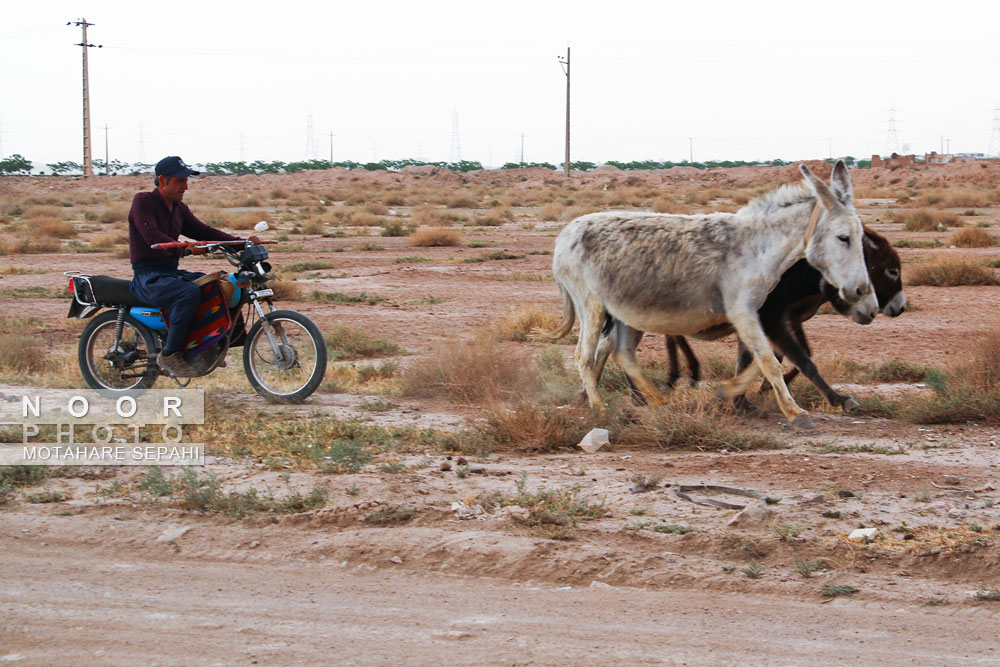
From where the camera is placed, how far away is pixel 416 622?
4.51 metres

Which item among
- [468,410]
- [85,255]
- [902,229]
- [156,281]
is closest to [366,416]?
[468,410]

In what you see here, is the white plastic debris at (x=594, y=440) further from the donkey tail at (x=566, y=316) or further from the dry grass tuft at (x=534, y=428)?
the donkey tail at (x=566, y=316)

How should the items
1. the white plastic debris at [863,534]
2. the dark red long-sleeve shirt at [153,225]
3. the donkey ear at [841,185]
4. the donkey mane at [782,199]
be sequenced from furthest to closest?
the dark red long-sleeve shirt at [153,225] < the donkey mane at [782,199] < the donkey ear at [841,185] < the white plastic debris at [863,534]

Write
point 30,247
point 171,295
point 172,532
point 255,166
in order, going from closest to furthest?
point 172,532 < point 171,295 < point 30,247 < point 255,166

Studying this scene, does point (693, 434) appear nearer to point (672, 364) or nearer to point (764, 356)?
point (764, 356)

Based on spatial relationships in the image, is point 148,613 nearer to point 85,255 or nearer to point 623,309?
point 623,309

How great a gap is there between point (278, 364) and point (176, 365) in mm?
849

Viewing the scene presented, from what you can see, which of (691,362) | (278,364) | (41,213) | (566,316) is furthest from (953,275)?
(41,213)

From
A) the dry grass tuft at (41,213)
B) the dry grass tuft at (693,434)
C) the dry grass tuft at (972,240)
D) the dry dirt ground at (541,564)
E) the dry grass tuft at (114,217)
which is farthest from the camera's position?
the dry grass tuft at (41,213)

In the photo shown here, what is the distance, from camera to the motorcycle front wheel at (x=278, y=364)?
348 inches

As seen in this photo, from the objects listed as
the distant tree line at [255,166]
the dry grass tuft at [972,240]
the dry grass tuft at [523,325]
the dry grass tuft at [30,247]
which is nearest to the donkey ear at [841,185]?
the dry grass tuft at [523,325]

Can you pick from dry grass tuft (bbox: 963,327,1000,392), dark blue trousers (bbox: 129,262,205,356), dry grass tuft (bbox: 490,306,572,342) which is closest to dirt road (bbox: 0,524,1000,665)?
dark blue trousers (bbox: 129,262,205,356)

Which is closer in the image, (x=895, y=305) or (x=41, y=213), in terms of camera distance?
(x=895, y=305)

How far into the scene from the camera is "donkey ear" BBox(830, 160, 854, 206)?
25.4 ft
